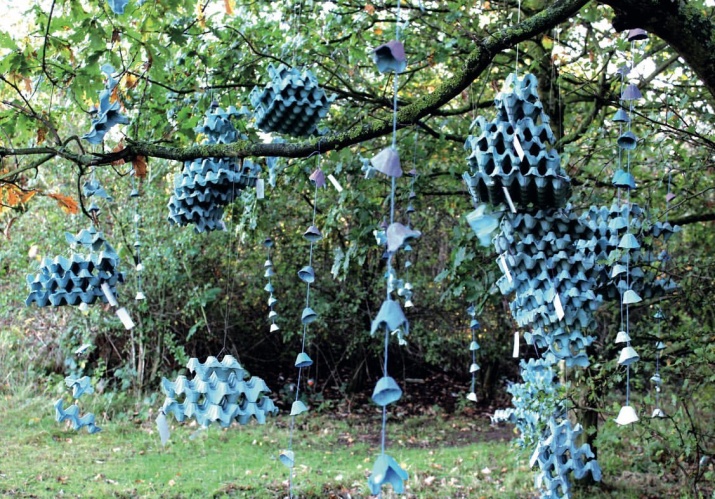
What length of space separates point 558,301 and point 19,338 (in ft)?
23.7

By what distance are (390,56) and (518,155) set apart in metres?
0.73

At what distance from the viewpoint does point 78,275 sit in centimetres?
244

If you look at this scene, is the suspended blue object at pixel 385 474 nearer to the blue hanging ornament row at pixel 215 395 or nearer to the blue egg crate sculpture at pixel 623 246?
the blue hanging ornament row at pixel 215 395

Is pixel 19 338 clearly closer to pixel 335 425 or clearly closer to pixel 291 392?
pixel 291 392

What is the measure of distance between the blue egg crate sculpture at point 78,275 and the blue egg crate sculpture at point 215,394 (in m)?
0.45

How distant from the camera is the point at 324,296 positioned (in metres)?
8.14

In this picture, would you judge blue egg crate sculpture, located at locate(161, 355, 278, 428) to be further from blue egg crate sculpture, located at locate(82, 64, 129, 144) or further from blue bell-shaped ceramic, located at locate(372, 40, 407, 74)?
blue bell-shaped ceramic, located at locate(372, 40, 407, 74)

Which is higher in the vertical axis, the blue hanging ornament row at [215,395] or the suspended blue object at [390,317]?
Result: the suspended blue object at [390,317]

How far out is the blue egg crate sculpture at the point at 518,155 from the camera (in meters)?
1.94

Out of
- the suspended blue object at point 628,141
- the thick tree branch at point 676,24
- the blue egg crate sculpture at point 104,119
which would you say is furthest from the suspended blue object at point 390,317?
the thick tree branch at point 676,24

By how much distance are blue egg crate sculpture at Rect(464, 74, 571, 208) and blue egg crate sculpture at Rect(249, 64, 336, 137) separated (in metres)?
0.82

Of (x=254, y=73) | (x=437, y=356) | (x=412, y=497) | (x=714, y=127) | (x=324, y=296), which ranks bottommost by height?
(x=412, y=497)

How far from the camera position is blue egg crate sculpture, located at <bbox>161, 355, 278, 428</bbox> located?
2.27 m

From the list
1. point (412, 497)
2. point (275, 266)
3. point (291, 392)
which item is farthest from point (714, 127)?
point (291, 392)
